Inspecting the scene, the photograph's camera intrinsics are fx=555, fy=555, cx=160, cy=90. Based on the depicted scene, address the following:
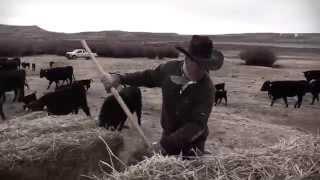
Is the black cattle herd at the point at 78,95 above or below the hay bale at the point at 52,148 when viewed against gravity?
below

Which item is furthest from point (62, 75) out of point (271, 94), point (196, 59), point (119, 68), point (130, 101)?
point (196, 59)

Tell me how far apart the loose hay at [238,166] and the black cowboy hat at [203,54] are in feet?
5.42

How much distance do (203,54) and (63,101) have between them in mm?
10148

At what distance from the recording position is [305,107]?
19.8m

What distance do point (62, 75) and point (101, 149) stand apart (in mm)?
18220

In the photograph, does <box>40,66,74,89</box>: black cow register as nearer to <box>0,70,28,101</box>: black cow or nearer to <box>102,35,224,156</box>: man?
<box>0,70,28,101</box>: black cow

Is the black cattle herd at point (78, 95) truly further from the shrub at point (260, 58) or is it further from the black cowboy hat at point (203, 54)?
the shrub at point (260, 58)

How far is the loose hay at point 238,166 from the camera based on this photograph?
2.49 metres

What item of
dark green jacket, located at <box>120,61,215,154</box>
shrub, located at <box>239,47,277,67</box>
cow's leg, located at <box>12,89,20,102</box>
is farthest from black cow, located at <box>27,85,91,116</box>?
shrub, located at <box>239,47,277,67</box>

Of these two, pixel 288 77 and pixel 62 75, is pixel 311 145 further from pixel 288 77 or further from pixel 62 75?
pixel 288 77

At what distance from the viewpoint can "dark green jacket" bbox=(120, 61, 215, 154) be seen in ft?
13.8

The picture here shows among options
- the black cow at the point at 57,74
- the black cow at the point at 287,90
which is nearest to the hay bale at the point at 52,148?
the black cow at the point at 287,90

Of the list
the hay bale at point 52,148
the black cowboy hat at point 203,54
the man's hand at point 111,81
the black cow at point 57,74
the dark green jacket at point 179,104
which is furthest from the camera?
the black cow at point 57,74

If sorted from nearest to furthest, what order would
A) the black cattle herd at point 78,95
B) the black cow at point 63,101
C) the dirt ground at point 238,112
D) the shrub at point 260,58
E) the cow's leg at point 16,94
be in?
the black cattle herd at point 78,95 → the dirt ground at point 238,112 → the black cow at point 63,101 → the cow's leg at point 16,94 → the shrub at point 260,58
